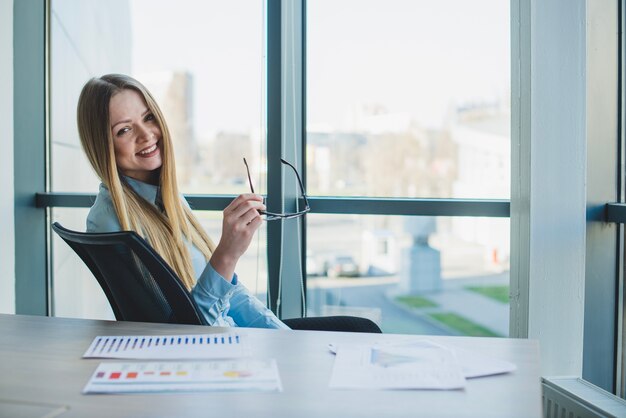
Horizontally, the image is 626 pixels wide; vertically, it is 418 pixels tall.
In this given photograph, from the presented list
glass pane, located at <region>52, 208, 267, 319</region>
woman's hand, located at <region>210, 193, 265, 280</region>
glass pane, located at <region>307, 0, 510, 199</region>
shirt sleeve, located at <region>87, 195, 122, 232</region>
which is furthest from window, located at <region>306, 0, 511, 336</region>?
shirt sleeve, located at <region>87, 195, 122, 232</region>

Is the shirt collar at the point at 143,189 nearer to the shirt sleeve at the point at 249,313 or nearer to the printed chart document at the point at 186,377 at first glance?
the shirt sleeve at the point at 249,313

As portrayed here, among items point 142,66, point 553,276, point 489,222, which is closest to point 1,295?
point 142,66

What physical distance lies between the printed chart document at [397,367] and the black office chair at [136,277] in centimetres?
45

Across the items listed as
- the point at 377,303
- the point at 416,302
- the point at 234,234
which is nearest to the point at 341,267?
the point at 377,303

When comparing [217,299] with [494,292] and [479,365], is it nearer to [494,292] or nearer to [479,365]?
[479,365]

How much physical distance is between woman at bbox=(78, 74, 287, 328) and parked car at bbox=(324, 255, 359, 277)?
1.10 m

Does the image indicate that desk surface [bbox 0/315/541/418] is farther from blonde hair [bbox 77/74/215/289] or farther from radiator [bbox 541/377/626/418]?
radiator [bbox 541/377/626/418]

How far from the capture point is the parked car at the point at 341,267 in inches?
120

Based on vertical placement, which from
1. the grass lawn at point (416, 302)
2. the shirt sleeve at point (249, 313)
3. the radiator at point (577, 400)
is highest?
the shirt sleeve at point (249, 313)

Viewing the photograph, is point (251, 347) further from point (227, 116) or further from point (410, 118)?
point (227, 116)

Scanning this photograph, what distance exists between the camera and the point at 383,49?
2.93 metres

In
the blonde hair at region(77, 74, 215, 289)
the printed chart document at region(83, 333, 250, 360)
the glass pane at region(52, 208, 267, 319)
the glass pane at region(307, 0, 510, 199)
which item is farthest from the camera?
the glass pane at region(52, 208, 267, 319)

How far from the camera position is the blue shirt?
165 centimetres

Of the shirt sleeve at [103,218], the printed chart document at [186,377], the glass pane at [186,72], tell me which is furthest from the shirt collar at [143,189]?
the glass pane at [186,72]
